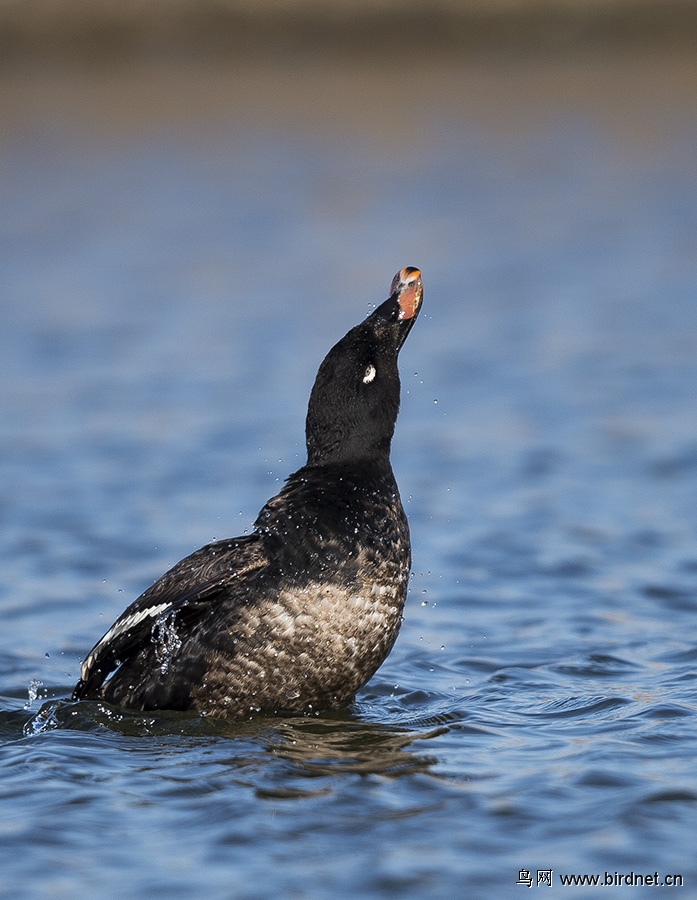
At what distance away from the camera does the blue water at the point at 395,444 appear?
5.73 m

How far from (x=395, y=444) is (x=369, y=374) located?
5421 millimetres

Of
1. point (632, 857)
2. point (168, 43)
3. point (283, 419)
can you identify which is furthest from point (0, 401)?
point (168, 43)

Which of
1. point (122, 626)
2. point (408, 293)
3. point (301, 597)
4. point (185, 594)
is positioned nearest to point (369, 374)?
point (408, 293)

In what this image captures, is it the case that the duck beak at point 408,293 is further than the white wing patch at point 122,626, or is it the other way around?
the duck beak at point 408,293

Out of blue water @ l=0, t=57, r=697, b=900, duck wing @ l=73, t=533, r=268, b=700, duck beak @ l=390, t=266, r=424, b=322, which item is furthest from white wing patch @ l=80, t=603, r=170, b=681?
duck beak @ l=390, t=266, r=424, b=322

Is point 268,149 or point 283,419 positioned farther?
point 268,149

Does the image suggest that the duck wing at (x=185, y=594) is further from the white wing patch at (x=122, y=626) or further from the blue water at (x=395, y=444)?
the blue water at (x=395, y=444)

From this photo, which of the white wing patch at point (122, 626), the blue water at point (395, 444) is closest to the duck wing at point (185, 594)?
the white wing patch at point (122, 626)

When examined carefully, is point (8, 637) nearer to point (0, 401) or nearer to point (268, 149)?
point (0, 401)

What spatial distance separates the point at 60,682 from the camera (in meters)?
7.82

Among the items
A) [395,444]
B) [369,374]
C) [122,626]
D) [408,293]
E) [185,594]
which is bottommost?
[122,626]

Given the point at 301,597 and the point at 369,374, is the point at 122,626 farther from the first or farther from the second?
the point at 369,374

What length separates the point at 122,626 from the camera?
6.88m

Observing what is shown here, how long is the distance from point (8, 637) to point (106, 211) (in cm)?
1276
